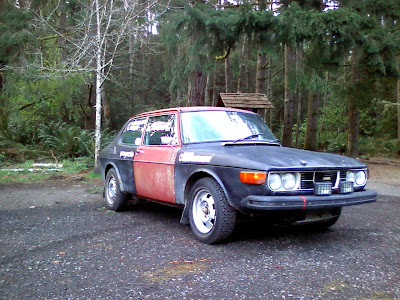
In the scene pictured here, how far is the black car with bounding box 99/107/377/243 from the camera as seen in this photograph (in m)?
4.26

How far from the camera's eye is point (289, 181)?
4309mm

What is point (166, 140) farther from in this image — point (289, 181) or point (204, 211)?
point (289, 181)

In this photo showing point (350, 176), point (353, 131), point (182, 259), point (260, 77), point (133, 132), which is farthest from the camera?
point (353, 131)

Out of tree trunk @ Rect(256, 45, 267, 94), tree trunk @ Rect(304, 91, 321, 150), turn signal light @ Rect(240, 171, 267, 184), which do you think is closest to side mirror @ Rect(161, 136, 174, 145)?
turn signal light @ Rect(240, 171, 267, 184)

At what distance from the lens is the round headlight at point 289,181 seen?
4293 millimetres

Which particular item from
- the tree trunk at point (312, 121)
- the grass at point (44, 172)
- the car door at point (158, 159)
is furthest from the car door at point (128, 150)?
the tree trunk at point (312, 121)

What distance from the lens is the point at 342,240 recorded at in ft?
16.2

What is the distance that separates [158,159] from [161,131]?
524 mm

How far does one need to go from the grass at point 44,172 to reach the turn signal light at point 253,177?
25.5 ft

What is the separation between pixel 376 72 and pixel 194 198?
11.2 metres

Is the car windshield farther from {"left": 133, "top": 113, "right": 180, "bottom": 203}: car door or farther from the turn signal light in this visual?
the turn signal light

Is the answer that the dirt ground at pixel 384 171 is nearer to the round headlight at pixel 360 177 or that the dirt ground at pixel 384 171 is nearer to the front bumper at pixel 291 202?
the round headlight at pixel 360 177

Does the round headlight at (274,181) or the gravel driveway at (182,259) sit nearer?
the gravel driveway at (182,259)

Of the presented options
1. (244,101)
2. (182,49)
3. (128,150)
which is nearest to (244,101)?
(244,101)
